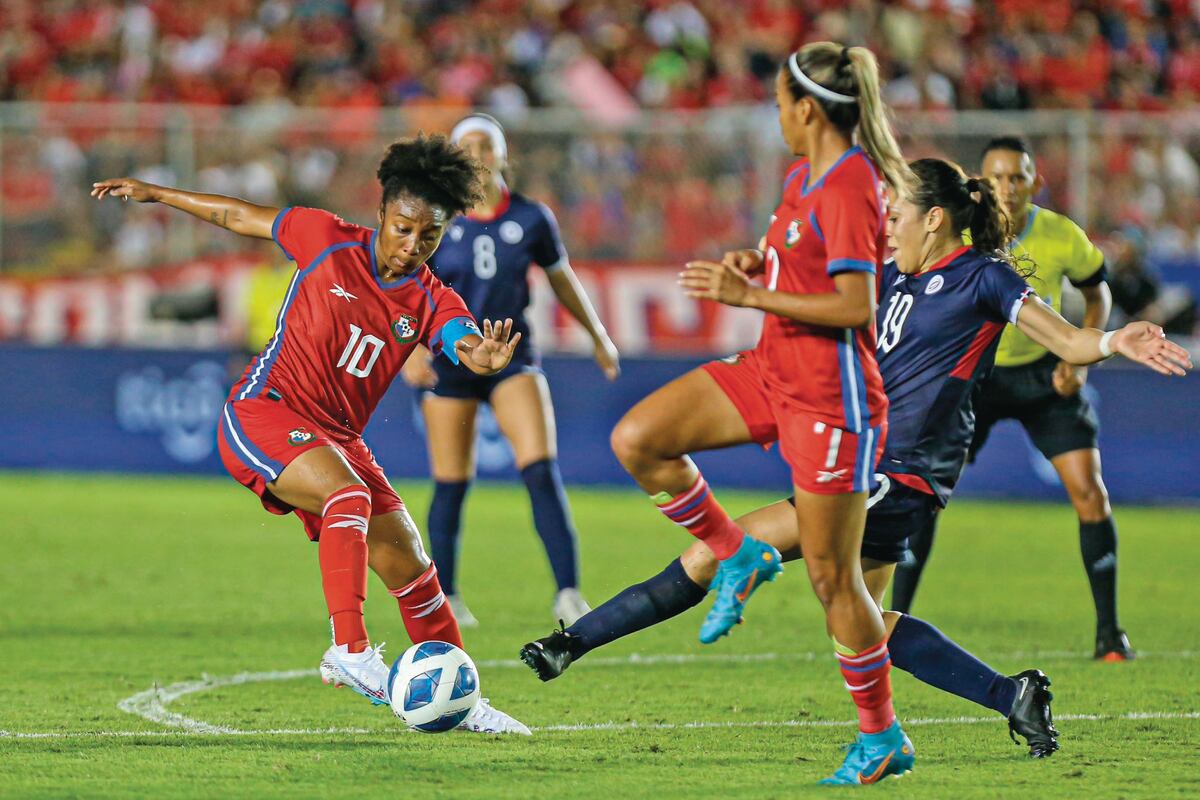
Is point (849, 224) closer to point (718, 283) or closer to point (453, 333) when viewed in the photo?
point (718, 283)

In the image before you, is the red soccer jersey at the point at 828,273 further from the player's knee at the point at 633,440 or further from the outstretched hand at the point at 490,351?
the outstretched hand at the point at 490,351


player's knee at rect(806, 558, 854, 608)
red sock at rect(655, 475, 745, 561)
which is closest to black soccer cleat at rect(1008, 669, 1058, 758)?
player's knee at rect(806, 558, 854, 608)

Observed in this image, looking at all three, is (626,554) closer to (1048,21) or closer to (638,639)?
(638,639)

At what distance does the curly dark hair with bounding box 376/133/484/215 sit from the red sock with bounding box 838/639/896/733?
2.16m

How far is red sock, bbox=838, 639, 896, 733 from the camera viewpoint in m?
5.37

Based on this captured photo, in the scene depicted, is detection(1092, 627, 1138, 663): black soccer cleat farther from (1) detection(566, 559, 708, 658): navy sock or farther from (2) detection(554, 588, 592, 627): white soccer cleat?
(1) detection(566, 559, 708, 658): navy sock

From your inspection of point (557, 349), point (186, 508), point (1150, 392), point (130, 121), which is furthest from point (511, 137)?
A: point (1150, 392)

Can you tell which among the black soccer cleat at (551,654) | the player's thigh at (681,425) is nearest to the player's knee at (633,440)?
the player's thigh at (681,425)

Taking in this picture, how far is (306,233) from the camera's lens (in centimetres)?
638

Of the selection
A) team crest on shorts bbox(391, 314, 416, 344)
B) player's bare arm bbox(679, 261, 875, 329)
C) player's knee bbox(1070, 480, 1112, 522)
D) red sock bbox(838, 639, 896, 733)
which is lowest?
player's knee bbox(1070, 480, 1112, 522)

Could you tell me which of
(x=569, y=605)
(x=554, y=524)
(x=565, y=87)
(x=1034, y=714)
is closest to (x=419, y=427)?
(x=565, y=87)

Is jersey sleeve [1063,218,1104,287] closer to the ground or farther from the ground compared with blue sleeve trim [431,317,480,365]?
closer to the ground

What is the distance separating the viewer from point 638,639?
879cm

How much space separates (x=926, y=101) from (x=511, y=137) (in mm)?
4201
